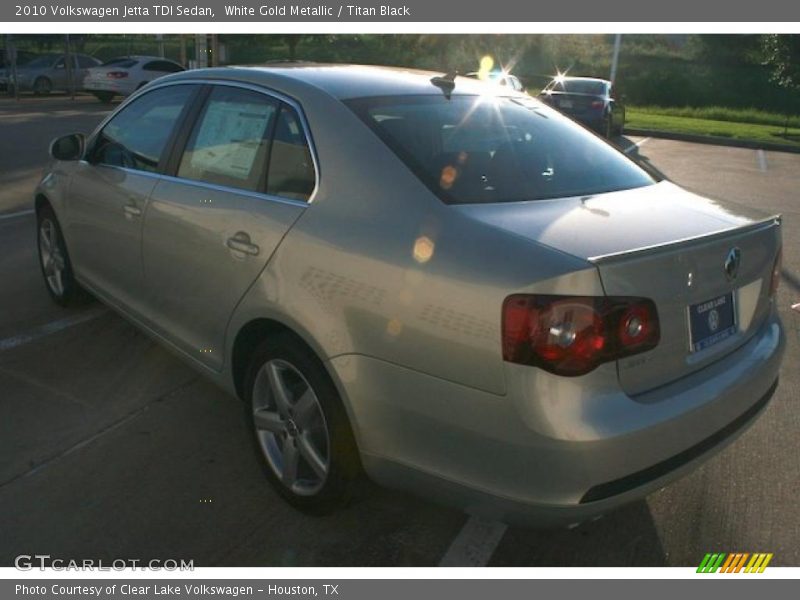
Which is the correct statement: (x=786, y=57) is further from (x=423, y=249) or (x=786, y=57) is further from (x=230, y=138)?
(x=423, y=249)

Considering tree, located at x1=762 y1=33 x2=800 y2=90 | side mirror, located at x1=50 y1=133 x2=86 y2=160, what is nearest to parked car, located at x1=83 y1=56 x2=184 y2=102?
side mirror, located at x1=50 y1=133 x2=86 y2=160

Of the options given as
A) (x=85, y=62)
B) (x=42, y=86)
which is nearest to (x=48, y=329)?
(x=42, y=86)

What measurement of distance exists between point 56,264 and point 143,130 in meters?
1.48

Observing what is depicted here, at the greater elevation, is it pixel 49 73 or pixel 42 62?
pixel 42 62

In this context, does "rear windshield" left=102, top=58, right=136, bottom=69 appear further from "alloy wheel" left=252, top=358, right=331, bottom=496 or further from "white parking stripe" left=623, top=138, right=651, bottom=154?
"alloy wheel" left=252, top=358, right=331, bottom=496

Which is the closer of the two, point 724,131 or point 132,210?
point 132,210

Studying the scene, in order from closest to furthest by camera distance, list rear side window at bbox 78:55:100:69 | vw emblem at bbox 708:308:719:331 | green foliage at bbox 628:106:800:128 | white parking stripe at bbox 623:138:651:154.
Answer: vw emblem at bbox 708:308:719:331 < white parking stripe at bbox 623:138:651:154 < rear side window at bbox 78:55:100:69 < green foliage at bbox 628:106:800:128

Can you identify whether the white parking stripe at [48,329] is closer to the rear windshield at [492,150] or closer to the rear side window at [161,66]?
the rear windshield at [492,150]

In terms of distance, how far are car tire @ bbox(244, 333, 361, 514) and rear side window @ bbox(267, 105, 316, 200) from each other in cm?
57

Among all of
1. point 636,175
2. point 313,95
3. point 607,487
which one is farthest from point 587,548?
point 313,95

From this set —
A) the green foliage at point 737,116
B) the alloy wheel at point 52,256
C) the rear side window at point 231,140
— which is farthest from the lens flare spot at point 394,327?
the green foliage at point 737,116

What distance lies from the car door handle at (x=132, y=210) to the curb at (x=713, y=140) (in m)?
19.3

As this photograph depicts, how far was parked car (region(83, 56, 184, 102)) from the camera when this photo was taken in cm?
2216

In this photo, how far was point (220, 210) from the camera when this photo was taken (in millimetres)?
3131
